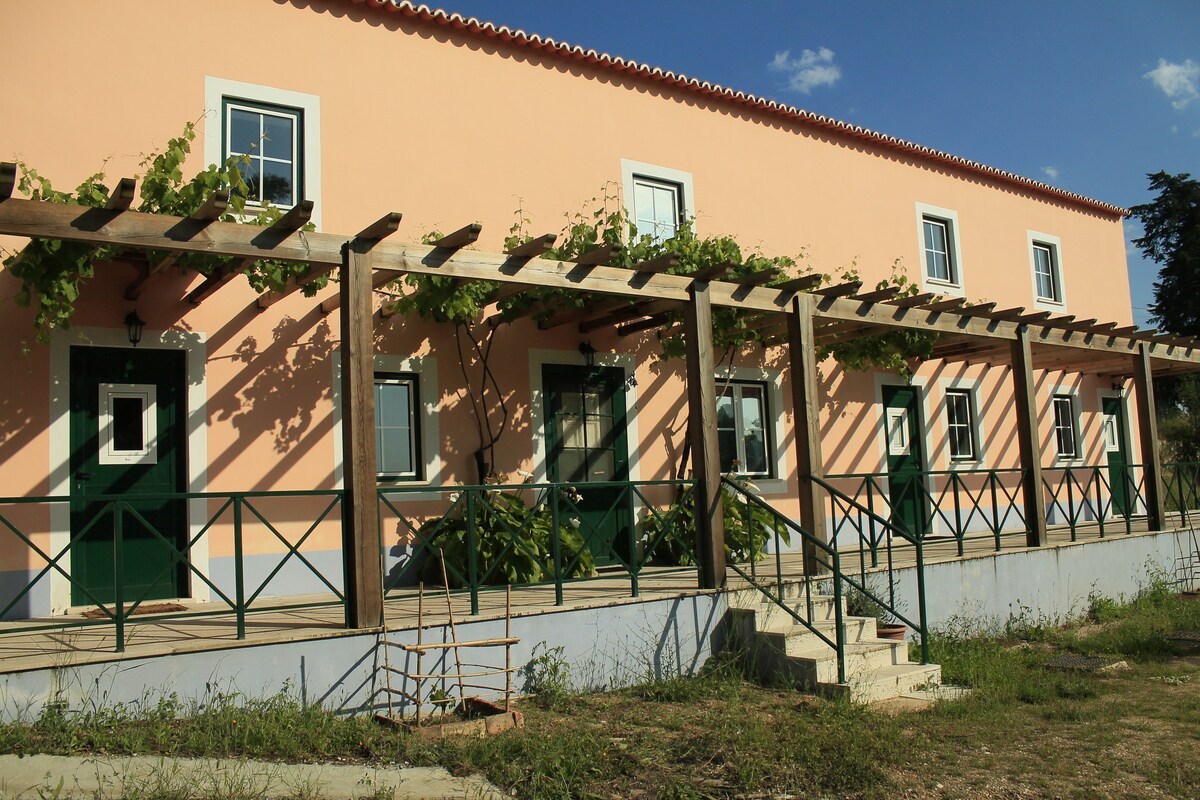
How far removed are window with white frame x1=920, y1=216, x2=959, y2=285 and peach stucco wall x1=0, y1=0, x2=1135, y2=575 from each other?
1.32ft

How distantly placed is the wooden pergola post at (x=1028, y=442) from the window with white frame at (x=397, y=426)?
6.43 meters

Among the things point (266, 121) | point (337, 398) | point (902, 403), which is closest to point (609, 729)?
point (337, 398)

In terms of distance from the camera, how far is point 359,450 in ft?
20.7

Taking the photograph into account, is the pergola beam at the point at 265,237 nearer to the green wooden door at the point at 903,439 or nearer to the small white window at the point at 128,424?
the small white window at the point at 128,424

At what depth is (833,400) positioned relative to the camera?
12430mm

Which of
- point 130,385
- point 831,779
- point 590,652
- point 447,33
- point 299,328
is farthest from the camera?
point 447,33

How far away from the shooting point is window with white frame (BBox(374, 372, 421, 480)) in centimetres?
902

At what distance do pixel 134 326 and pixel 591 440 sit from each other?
173 inches

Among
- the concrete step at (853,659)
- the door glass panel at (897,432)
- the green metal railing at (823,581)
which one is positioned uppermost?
the door glass panel at (897,432)

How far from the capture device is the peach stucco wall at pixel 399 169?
7844 mm

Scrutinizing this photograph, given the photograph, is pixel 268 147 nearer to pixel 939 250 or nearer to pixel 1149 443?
pixel 939 250

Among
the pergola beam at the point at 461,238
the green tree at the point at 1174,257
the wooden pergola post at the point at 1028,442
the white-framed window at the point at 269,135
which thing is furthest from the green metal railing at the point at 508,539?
the green tree at the point at 1174,257

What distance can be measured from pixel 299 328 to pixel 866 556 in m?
5.93

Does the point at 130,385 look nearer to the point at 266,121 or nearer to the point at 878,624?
the point at 266,121
